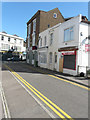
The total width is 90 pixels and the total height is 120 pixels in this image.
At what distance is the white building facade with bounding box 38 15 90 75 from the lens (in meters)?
12.9

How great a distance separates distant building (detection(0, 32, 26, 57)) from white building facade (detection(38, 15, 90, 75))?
110 ft

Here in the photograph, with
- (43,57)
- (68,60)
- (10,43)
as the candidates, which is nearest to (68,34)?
(68,60)

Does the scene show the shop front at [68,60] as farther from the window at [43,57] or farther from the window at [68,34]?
the window at [43,57]

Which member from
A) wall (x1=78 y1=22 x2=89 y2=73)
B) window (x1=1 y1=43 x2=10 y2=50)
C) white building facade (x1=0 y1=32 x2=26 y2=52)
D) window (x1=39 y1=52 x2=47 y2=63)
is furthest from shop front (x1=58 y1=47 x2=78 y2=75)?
white building facade (x1=0 y1=32 x2=26 y2=52)

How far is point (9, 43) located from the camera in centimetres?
4934

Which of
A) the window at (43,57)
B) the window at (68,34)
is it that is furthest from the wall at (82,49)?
the window at (43,57)

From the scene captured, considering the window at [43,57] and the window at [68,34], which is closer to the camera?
the window at [68,34]

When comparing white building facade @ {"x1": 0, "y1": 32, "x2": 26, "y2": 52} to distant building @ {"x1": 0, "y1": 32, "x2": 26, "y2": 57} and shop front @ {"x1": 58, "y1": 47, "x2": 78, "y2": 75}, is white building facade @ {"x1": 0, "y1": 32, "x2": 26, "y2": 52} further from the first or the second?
shop front @ {"x1": 58, "y1": 47, "x2": 78, "y2": 75}

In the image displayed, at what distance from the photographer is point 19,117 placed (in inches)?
164

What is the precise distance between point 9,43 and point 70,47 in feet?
134

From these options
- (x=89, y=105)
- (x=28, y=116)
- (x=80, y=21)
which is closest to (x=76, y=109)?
(x=89, y=105)

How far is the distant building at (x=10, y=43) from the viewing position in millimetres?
46906

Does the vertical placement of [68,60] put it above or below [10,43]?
below

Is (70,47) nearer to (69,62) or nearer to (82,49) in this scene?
(82,49)
